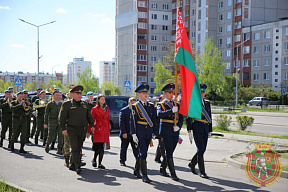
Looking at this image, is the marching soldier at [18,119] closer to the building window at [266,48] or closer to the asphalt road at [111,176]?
the asphalt road at [111,176]

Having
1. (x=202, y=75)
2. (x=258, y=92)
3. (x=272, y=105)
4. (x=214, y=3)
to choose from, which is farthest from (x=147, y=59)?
(x=272, y=105)

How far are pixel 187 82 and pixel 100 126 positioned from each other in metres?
2.75

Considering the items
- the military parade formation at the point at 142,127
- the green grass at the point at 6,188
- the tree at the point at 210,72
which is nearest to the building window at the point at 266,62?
the tree at the point at 210,72

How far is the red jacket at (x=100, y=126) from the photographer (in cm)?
970

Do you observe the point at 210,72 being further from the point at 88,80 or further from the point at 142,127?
the point at 142,127

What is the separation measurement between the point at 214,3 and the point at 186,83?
74.8m

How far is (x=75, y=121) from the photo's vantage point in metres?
8.91

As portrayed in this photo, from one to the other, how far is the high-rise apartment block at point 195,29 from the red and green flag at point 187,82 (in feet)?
197

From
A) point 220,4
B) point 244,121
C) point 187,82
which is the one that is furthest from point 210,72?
point 187,82

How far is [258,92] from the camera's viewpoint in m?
64.9

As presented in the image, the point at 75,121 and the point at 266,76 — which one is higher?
the point at 266,76

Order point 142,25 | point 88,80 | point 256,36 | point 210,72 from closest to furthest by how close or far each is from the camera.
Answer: point 210,72, point 256,36, point 88,80, point 142,25

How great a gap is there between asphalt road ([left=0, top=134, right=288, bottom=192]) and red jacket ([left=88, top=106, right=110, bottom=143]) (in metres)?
0.78

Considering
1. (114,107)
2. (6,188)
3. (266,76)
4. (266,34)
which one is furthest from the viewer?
(266,76)
